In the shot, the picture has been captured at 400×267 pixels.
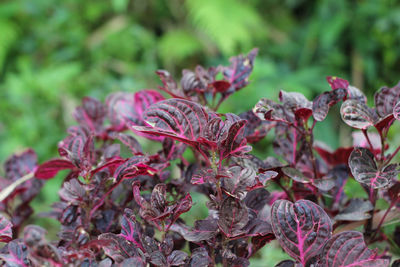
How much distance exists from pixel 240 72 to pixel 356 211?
0.21 meters

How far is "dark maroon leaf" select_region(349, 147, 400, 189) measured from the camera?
0.40 metres

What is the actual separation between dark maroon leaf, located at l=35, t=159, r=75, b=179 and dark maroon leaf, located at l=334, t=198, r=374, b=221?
30cm

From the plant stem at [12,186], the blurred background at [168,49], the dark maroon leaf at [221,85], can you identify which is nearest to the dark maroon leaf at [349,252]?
the dark maroon leaf at [221,85]

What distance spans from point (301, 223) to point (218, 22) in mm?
2179

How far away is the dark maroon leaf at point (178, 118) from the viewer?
380 millimetres

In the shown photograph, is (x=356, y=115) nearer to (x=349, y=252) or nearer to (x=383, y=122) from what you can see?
(x=383, y=122)

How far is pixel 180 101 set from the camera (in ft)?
1.26

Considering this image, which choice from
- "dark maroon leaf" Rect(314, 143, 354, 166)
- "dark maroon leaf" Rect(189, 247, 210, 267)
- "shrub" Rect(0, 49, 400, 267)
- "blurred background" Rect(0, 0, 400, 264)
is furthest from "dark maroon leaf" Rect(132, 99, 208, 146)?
"blurred background" Rect(0, 0, 400, 264)

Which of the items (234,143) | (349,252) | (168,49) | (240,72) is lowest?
(349,252)

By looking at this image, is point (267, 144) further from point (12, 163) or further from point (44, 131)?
point (12, 163)

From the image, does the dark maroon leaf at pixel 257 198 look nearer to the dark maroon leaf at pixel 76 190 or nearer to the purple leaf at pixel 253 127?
the purple leaf at pixel 253 127

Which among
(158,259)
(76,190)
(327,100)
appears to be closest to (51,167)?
(76,190)

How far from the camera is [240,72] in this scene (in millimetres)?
528

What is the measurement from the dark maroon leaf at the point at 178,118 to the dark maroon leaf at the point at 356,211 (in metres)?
0.19
